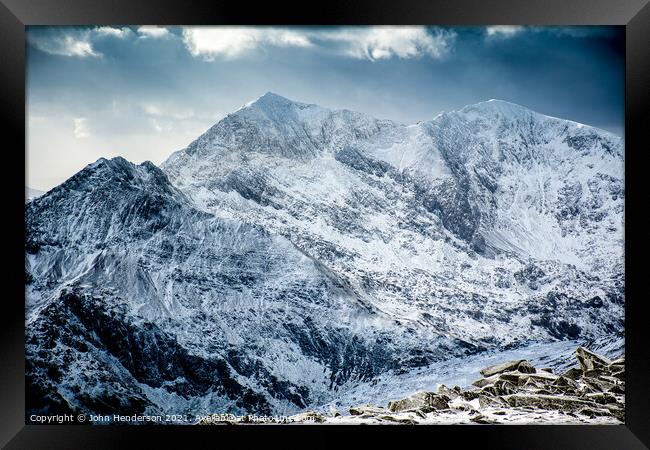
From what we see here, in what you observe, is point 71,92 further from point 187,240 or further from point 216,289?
point 216,289

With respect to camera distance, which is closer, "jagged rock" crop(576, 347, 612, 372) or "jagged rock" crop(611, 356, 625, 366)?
"jagged rock" crop(611, 356, 625, 366)

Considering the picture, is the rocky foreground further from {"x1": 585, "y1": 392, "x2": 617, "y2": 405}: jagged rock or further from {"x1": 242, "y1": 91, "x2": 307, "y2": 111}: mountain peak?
{"x1": 242, "y1": 91, "x2": 307, "y2": 111}: mountain peak

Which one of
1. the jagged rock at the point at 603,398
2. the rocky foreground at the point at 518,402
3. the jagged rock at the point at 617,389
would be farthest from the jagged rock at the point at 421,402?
the jagged rock at the point at 617,389

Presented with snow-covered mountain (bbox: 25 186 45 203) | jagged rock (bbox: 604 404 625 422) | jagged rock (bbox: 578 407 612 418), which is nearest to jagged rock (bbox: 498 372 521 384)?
jagged rock (bbox: 578 407 612 418)

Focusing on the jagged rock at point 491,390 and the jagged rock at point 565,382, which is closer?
the jagged rock at point 565,382

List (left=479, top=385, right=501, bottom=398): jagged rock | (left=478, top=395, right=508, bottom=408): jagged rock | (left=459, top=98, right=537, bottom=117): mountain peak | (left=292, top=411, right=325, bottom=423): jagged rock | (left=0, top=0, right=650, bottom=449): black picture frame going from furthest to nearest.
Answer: (left=459, top=98, right=537, bottom=117): mountain peak, (left=292, top=411, right=325, bottom=423): jagged rock, (left=479, top=385, right=501, bottom=398): jagged rock, (left=478, top=395, right=508, bottom=408): jagged rock, (left=0, top=0, right=650, bottom=449): black picture frame
